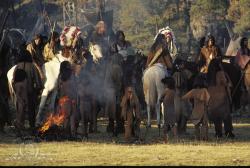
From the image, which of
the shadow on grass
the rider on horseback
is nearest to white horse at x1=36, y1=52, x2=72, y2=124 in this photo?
the shadow on grass

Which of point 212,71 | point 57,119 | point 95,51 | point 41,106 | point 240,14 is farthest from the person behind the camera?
point 240,14

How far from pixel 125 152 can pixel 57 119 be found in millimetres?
3280

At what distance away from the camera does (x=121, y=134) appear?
19.9 metres

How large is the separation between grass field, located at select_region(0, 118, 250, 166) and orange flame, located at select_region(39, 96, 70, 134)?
2.10 ft

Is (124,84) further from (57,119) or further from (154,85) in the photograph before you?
(57,119)

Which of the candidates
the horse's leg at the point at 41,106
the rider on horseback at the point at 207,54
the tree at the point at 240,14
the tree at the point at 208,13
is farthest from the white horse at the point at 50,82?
the tree at the point at 208,13

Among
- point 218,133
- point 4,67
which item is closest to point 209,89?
point 218,133

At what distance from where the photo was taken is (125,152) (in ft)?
48.9

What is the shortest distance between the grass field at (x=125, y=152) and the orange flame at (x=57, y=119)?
64 cm

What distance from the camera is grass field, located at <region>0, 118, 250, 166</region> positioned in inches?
520

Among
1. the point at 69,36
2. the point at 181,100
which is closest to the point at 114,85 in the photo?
the point at 181,100

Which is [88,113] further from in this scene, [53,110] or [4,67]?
[4,67]

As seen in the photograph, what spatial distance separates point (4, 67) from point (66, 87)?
334cm

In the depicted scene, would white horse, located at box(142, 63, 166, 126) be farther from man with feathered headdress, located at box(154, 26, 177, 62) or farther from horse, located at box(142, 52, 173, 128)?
man with feathered headdress, located at box(154, 26, 177, 62)
